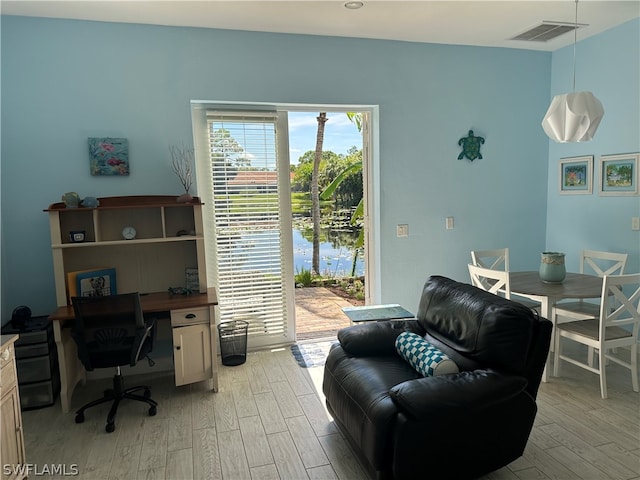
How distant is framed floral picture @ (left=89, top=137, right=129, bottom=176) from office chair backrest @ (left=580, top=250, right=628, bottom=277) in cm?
413

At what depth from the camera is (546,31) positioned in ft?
13.2

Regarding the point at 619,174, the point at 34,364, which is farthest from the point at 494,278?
the point at 34,364

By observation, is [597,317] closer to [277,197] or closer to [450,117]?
[450,117]

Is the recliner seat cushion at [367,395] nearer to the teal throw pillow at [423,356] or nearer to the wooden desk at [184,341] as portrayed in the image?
the teal throw pillow at [423,356]

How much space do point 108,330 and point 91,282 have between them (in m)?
0.71

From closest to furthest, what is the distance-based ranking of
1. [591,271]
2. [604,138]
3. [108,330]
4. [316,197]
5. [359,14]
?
1. [108,330]
2. [359,14]
3. [604,138]
4. [591,271]
5. [316,197]

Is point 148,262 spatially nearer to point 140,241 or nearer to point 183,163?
point 140,241

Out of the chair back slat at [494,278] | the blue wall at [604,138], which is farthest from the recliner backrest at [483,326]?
the blue wall at [604,138]

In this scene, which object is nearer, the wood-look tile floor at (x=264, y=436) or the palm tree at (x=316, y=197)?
the wood-look tile floor at (x=264, y=436)

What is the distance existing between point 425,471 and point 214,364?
1.83 metres

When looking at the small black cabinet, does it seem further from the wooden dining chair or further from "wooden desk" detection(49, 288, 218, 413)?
the wooden dining chair

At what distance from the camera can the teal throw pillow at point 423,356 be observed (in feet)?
7.57

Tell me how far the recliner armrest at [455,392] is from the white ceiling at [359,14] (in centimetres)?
271

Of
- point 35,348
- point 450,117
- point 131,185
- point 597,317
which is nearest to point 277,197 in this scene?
point 131,185
